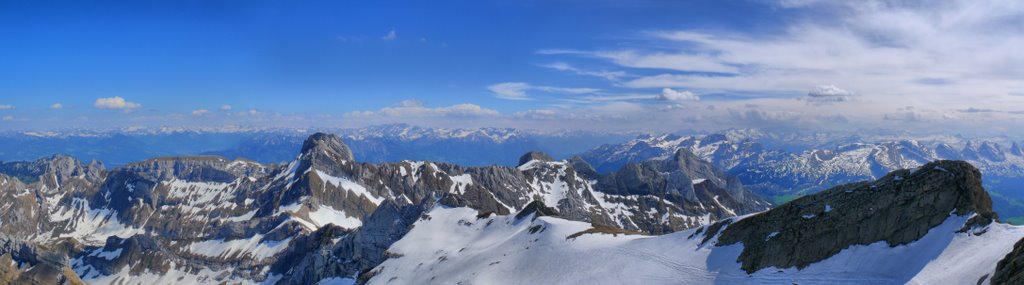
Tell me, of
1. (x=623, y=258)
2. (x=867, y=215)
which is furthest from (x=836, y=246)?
(x=623, y=258)

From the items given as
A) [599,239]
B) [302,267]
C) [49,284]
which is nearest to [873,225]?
[599,239]

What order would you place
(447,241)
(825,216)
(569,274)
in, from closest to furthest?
(825,216), (569,274), (447,241)

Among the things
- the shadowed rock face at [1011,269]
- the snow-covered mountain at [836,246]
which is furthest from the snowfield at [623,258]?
the shadowed rock face at [1011,269]

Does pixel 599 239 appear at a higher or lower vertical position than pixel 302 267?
higher

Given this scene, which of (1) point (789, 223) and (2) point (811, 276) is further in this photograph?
(1) point (789, 223)

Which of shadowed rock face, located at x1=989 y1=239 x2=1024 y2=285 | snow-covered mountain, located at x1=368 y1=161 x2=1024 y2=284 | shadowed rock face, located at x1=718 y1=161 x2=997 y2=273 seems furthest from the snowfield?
shadowed rock face, located at x1=989 y1=239 x2=1024 y2=285

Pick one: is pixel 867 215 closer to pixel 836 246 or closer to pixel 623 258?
pixel 836 246

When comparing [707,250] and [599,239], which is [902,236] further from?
[599,239]

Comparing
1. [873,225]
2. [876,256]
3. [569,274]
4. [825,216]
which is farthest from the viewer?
[569,274]
